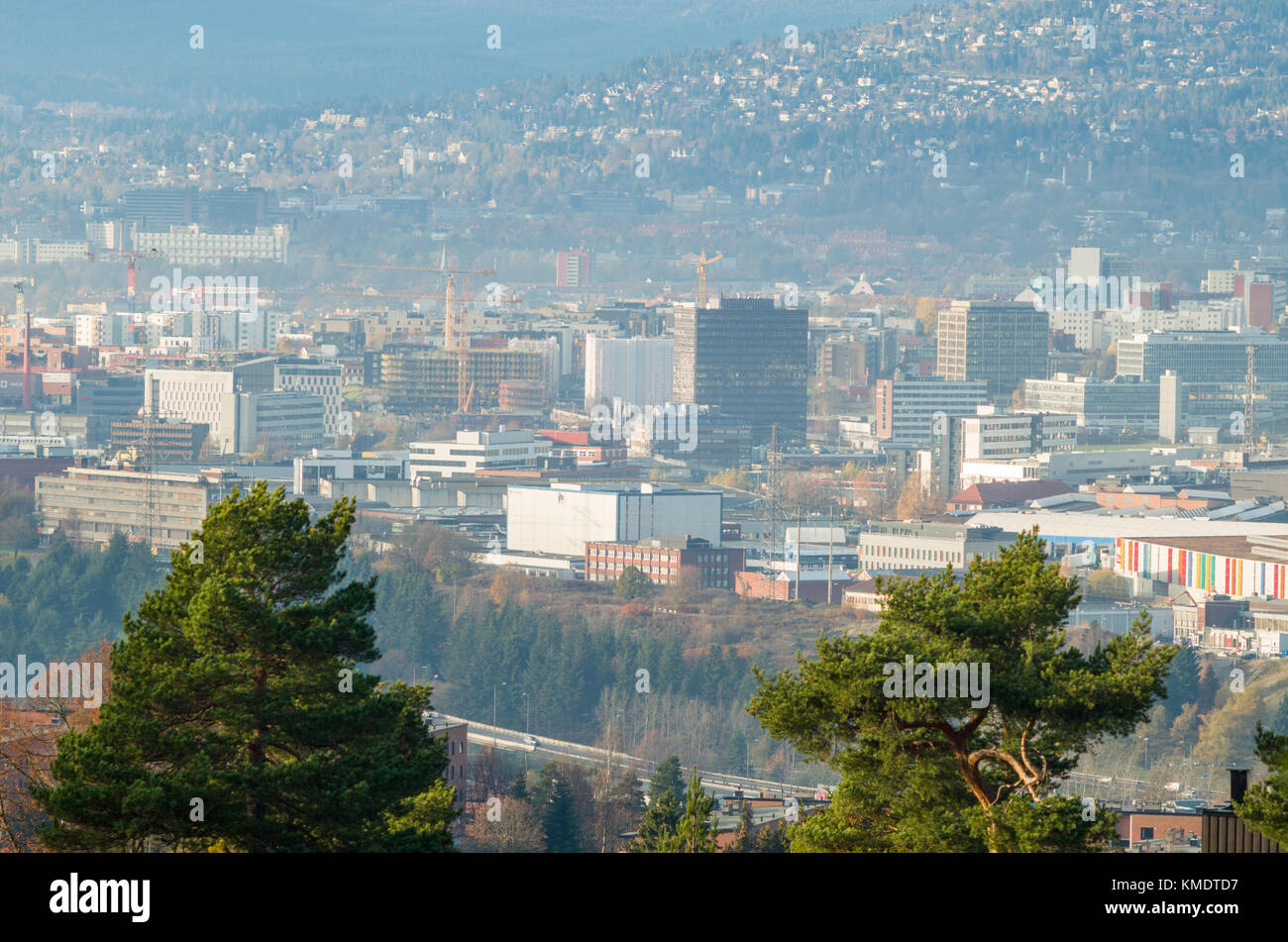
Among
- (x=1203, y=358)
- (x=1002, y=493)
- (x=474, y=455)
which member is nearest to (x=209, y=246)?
(x=1203, y=358)

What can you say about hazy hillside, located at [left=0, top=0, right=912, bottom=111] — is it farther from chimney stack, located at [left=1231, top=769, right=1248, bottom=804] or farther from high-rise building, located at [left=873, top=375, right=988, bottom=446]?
chimney stack, located at [left=1231, top=769, right=1248, bottom=804]

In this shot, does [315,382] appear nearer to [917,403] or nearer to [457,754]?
[917,403]

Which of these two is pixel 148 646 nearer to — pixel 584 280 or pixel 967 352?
pixel 967 352

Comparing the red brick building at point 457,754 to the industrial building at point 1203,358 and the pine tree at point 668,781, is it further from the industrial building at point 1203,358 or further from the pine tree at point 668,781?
the industrial building at point 1203,358

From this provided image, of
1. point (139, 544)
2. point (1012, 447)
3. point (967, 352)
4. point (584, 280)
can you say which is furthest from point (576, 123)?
point (139, 544)

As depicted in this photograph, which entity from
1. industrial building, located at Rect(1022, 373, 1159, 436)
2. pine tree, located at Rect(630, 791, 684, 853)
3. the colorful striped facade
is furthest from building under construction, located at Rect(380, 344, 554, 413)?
A: pine tree, located at Rect(630, 791, 684, 853)
